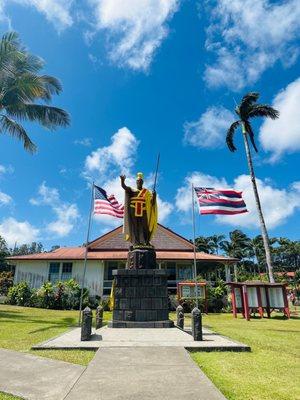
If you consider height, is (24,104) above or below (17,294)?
above

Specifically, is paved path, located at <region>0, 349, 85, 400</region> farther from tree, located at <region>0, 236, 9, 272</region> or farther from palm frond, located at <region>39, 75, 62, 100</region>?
tree, located at <region>0, 236, 9, 272</region>

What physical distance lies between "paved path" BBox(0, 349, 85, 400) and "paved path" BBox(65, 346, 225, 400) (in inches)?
9.3

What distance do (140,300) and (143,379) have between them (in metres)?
6.43

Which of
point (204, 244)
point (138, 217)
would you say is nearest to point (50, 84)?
point (138, 217)

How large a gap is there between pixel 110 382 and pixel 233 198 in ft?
40.3

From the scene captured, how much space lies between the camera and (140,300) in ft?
35.8

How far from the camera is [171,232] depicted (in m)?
29.0

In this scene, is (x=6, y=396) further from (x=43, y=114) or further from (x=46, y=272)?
(x=46, y=272)

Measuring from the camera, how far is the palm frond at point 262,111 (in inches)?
977

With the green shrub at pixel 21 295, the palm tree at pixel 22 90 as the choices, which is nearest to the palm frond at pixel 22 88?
the palm tree at pixel 22 90

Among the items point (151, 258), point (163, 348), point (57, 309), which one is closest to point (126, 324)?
point (151, 258)

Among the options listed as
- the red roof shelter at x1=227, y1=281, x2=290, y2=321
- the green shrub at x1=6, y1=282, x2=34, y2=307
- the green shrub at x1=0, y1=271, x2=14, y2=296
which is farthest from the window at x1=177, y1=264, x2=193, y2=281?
the green shrub at x1=0, y1=271, x2=14, y2=296

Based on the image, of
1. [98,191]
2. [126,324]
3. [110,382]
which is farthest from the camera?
[98,191]

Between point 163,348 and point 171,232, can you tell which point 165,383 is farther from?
point 171,232
